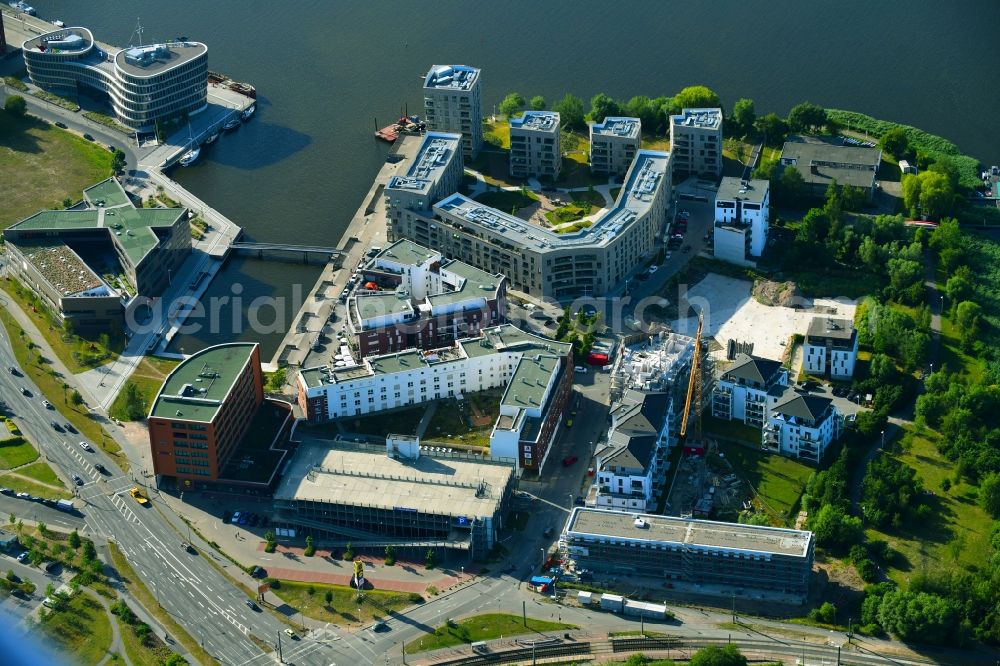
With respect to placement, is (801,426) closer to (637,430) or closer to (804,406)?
(804,406)

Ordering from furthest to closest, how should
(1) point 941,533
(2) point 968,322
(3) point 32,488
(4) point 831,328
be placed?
(2) point 968,322, (4) point 831,328, (3) point 32,488, (1) point 941,533

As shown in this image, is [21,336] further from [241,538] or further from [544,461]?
[544,461]

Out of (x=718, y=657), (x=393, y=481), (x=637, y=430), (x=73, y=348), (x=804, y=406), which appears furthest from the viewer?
(x=73, y=348)

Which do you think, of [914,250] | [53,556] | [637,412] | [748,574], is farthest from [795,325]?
[53,556]

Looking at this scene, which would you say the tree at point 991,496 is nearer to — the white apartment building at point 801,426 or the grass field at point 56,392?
the white apartment building at point 801,426

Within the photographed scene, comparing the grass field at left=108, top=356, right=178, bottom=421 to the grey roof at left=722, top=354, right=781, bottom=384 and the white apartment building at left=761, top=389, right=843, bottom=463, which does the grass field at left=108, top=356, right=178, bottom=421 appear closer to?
the grey roof at left=722, top=354, right=781, bottom=384

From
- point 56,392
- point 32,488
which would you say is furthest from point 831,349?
point 32,488
